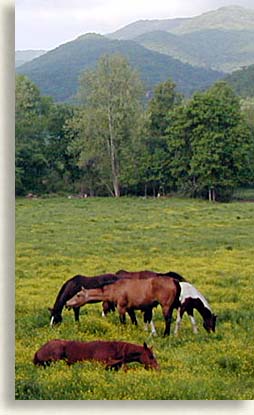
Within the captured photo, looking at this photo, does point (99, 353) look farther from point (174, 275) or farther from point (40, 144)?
point (40, 144)

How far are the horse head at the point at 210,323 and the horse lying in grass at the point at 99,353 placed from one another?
0.26 m

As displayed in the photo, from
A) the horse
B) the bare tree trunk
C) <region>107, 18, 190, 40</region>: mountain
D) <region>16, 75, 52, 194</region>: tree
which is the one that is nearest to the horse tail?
the horse

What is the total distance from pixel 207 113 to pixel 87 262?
857 mm

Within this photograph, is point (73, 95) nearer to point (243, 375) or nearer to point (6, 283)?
point (6, 283)

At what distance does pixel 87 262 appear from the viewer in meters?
3.57

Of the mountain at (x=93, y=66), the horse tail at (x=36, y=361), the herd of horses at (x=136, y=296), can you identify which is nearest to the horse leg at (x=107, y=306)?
the herd of horses at (x=136, y=296)

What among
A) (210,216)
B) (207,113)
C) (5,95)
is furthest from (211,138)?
(5,95)

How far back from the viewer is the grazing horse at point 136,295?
3.54m

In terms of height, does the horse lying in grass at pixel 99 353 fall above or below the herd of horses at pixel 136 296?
below

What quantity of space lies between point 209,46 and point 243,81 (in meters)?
0.32

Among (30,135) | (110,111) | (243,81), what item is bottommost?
(30,135)

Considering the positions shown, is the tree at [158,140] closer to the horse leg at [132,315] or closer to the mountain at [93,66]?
the mountain at [93,66]

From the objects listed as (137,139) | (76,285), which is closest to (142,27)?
(137,139)

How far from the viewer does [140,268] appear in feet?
11.7
